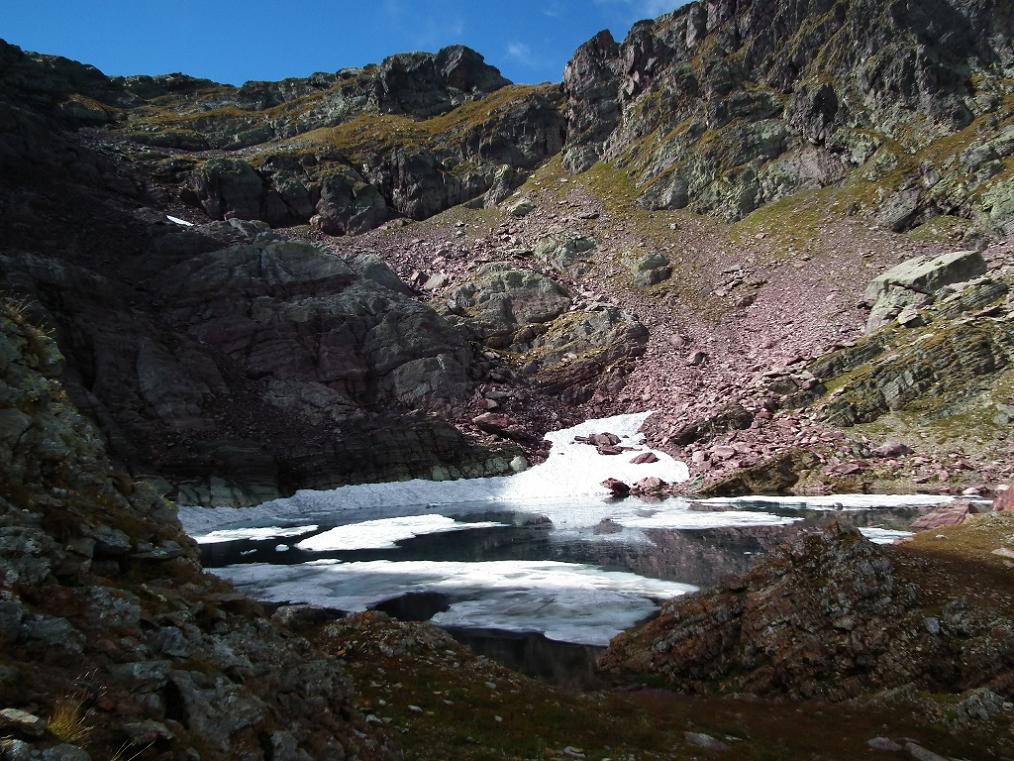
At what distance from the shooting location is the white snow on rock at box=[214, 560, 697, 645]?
2631 centimetres

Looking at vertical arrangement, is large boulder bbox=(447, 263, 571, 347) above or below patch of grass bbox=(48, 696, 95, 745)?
above

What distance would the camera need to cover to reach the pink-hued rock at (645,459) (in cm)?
7319

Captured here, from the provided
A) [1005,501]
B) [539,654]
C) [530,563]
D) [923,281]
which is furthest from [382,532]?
[923,281]

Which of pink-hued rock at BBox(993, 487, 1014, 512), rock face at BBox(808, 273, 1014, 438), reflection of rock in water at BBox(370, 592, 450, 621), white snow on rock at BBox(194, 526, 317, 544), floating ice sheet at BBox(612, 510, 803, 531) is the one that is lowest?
reflection of rock in water at BBox(370, 592, 450, 621)

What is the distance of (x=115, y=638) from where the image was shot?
7137 millimetres

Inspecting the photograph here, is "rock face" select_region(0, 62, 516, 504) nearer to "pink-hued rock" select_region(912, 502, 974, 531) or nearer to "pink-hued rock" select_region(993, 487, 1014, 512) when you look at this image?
"pink-hued rock" select_region(912, 502, 974, 531)

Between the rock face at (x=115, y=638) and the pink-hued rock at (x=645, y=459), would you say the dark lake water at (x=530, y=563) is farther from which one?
the rock face at (x=115, y=638)

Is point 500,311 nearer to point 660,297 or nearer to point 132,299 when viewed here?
point 660,297

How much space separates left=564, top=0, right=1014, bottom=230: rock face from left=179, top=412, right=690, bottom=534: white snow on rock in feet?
193

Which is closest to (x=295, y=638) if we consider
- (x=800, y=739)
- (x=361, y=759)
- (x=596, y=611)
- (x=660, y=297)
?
(x=361, y=759)

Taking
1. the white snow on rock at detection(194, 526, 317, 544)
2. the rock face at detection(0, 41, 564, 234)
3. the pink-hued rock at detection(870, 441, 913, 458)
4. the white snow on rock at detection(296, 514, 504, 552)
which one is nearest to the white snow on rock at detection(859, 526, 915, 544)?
the pink-hued rock at detection(870, 441, 913, 458)

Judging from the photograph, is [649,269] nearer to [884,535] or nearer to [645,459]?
[645,459]

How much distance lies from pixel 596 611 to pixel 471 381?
217 ft

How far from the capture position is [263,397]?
82938mm
